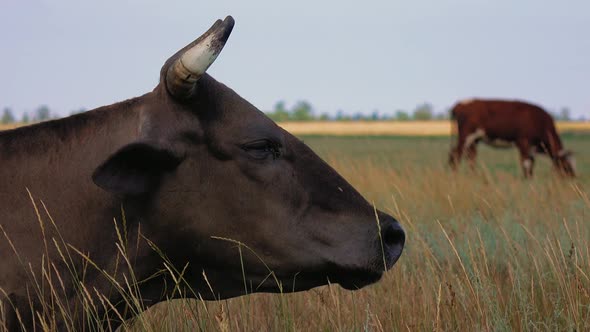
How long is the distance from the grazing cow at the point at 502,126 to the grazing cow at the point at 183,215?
18.7m

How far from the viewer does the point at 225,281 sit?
3893 millimetres

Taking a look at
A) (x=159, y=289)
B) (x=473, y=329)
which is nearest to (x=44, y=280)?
(x=159, y=289)

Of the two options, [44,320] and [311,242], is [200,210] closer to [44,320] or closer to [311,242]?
[311,242]

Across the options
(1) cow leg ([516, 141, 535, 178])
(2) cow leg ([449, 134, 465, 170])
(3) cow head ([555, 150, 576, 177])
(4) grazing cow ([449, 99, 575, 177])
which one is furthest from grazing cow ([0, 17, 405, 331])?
(2) cow leg ([449, 134, 465, 170])

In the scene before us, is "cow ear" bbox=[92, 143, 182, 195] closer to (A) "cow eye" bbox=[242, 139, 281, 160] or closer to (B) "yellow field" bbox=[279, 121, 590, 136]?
(A) "cow eye" bbox=[242, 139, 281, 160]

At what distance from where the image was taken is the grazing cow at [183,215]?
3.62 meters

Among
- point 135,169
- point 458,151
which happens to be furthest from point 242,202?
point 458,151

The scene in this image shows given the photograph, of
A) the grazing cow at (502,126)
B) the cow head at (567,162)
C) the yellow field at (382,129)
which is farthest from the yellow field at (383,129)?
the cow head at (567,162)

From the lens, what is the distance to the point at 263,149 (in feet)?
12.3

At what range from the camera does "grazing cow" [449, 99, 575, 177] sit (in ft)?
73.4

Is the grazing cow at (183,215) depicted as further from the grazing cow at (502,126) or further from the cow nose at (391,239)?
the grazing cow at (502,126)

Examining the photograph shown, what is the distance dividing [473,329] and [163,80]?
2.15 meters

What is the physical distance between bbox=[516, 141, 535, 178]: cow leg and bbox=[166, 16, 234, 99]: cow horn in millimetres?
17116

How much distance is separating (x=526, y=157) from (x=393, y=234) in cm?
1858
